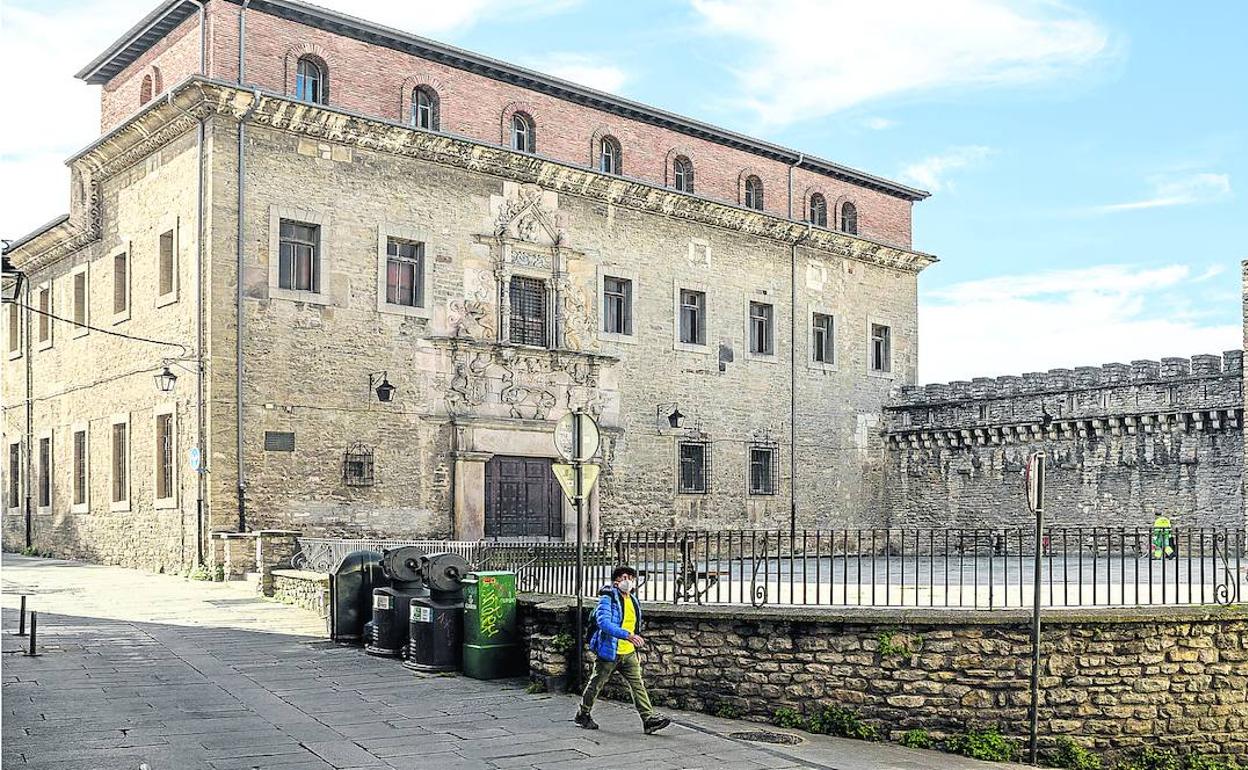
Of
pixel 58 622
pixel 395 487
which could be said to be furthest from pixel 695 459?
pixel 58 622

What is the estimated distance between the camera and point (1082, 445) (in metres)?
30.7

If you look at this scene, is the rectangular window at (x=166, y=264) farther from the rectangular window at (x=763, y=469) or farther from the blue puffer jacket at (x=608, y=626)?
the blue puffer jacket at (x=608, y=626)

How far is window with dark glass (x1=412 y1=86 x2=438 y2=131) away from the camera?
25.6 m

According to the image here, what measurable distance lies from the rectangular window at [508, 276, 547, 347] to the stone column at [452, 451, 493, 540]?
2.81 meters

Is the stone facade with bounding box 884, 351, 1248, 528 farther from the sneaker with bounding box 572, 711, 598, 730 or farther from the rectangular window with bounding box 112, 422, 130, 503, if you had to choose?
the sneaker with bounding box 572, 711, 598, 730

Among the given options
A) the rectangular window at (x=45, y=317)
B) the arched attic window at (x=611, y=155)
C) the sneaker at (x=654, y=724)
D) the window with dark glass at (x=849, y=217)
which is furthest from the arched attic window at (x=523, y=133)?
the sneaker at (x=654, y=724)

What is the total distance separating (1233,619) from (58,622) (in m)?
14.4

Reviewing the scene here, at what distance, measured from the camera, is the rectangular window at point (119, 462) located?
2500cm

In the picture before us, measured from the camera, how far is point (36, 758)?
9.24 m

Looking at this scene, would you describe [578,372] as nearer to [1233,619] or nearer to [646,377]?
[646,377]

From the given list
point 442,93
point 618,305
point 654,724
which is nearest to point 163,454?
point 442,93

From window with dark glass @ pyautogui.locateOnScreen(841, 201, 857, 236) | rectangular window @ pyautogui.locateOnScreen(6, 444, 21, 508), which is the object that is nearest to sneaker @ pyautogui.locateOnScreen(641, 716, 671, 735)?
rectangular window @ pyautogui.locateOnScreen(6, 444, 21, 508)

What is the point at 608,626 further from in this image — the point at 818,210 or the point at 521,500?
the point at 818,210

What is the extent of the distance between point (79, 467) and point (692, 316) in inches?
565
